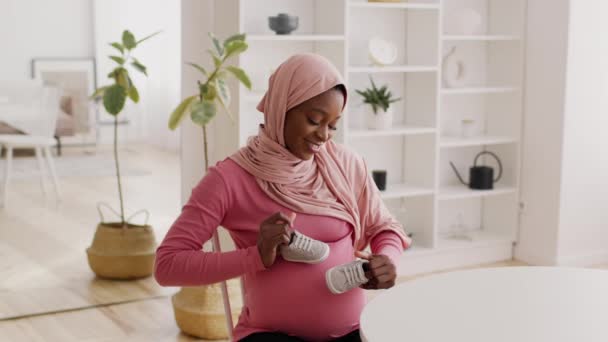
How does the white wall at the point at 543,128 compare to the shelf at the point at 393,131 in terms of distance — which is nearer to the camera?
the shelf at the point at 393,131

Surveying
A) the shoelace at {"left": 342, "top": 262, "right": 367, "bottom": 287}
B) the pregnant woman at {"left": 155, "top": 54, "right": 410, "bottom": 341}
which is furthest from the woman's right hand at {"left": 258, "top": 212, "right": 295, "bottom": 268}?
the shoelace at {"left": 342, "top": 262, "right": 367, "bottom": 287}

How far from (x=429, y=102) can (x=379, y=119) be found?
0.32 metres

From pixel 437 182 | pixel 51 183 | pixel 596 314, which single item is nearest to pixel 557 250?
pixel 437 182

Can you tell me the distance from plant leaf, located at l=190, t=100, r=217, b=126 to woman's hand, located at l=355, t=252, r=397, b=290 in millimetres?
1485

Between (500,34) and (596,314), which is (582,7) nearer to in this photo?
(500,34)

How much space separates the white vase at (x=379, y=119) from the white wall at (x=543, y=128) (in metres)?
0.82

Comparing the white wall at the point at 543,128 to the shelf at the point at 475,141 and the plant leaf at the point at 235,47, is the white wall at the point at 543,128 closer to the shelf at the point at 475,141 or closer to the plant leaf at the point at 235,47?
the shelf at the point at 475,141

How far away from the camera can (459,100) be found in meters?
4.66

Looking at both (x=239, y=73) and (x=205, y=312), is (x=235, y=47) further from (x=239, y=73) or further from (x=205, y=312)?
(x=205, y=312)

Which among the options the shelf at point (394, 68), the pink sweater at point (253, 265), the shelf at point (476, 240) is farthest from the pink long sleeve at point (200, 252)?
the shelf at point (476, 240)

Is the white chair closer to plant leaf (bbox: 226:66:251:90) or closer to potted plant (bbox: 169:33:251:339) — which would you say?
potted plant (bbox: 169:33:251:339)

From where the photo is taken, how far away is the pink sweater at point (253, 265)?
191 centimetres

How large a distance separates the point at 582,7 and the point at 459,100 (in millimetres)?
767

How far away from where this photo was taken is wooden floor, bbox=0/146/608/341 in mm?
3529
